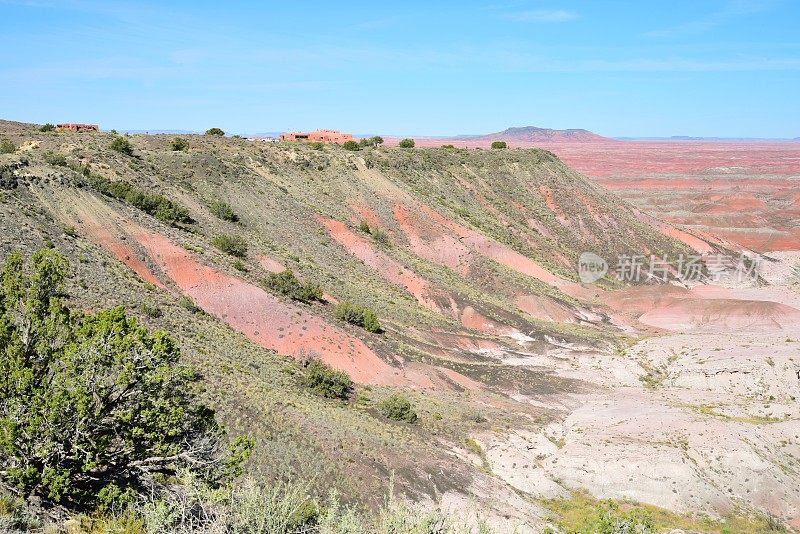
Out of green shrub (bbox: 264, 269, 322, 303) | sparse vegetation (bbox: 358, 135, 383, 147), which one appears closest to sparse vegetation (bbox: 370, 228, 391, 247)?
green shrub (bbox: 264, 269, 322, 303)

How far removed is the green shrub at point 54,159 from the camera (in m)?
40.8

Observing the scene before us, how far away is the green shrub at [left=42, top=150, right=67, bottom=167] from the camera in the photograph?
134 ft

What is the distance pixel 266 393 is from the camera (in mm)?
25422

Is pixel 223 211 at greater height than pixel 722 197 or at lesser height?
lesser

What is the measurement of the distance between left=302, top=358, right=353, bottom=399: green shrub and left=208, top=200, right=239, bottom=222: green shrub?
21.3 m

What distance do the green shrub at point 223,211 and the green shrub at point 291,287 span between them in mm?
10534

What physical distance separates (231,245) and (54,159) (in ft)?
43.6

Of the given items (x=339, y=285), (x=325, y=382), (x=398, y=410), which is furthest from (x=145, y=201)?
(x=398, y=410)

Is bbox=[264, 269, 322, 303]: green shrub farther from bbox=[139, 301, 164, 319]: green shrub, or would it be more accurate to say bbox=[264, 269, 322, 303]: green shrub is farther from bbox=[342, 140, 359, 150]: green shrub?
bbox=[342, 140, 359, 150]: green shrub

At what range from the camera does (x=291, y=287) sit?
3800 centimetres

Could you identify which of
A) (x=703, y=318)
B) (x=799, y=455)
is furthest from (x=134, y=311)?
(x=703, y=318)

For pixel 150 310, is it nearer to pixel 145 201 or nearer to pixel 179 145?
pixel 145 201

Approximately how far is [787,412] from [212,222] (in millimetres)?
39389

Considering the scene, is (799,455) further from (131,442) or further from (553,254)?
(553,254)
